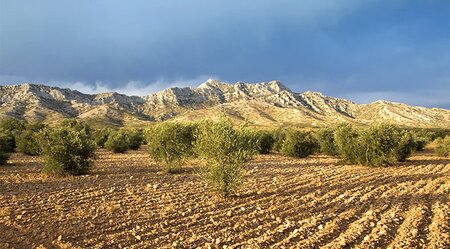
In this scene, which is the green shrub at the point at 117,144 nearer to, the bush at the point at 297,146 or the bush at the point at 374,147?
the bush at the point at 297,146

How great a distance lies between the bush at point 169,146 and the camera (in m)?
31.7

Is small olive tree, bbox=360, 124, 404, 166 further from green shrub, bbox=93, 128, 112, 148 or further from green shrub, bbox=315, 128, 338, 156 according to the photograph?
green shrub, bbox=93, 128, 112, 148

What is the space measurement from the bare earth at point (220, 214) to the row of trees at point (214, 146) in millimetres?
1971

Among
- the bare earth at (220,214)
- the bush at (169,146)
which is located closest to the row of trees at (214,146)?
the bush at (169,146)

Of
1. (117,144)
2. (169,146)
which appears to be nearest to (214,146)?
(169,146)

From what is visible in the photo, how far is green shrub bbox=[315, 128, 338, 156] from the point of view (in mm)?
57994

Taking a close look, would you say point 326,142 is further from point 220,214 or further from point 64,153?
point 220,214

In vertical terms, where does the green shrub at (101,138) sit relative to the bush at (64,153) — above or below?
above

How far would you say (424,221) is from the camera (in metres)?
14.7

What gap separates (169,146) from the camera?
3181 cm

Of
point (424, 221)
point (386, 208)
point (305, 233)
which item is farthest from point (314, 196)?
point (305, 233)

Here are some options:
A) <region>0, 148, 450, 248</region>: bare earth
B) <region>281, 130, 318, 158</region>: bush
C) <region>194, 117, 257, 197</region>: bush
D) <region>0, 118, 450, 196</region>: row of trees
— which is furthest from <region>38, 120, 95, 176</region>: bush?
<region>281, 130, 318, 158</region>: bush

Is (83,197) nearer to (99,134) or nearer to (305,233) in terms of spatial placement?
(305,233)

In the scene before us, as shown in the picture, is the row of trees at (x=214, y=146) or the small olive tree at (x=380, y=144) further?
the small olive tree at (x=380, y=144)
